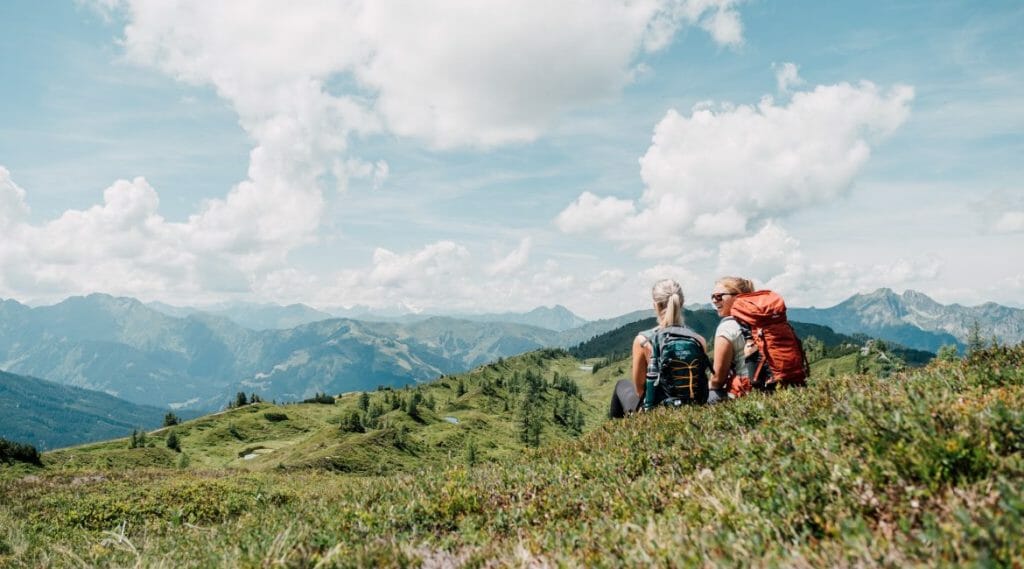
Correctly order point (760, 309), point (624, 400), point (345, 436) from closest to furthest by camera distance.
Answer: point (760, 309) < point (624, 400) < point (345, 436)

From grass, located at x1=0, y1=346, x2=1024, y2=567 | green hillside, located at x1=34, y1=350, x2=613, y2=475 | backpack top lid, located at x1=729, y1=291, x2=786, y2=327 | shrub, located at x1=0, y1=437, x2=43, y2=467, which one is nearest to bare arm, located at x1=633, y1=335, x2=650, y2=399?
grass, located at x1=0, y1=346, x2=1024, y2=567

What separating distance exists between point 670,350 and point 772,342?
1929mm

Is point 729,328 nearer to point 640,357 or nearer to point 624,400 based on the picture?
point 640,357

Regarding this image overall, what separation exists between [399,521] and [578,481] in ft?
7.24

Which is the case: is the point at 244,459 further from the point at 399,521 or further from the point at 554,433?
the point at 399,521

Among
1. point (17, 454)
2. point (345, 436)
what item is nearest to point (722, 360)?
point (17, 454)

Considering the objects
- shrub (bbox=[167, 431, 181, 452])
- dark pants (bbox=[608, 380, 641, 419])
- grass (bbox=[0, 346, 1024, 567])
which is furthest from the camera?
shrub (bbox=[167, 431, 181, 452])

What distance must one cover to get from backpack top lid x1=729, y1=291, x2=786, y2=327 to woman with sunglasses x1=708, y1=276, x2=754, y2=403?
343 mm

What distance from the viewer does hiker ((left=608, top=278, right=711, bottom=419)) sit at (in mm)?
10773

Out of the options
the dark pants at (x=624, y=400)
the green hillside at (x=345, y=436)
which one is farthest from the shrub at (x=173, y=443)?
the dark pants at (x=624, y=400)

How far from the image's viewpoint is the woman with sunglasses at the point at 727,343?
10531mm

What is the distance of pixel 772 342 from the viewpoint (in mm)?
10258

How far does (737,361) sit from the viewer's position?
11.0 m

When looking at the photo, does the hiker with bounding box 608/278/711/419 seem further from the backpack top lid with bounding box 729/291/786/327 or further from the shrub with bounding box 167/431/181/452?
the shrub with bounding box 167/431/181/452
